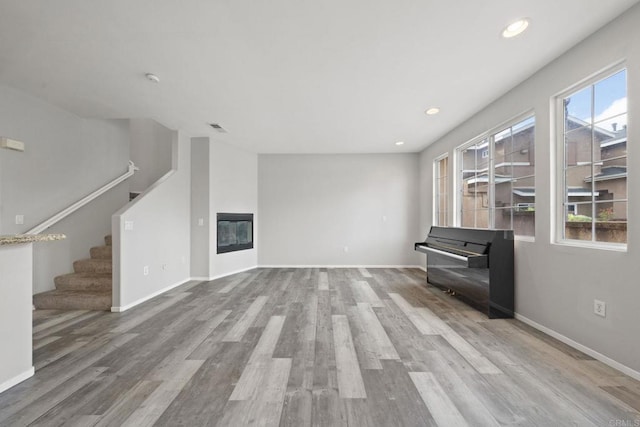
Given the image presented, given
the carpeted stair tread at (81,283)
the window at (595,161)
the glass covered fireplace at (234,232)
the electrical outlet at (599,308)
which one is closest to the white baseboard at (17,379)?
the carpeted stair tread at (81,283)

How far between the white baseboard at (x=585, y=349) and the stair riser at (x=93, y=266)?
5182 mm

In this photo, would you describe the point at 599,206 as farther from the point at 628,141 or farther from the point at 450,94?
the point at 450,94

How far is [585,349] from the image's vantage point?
7.22 feet

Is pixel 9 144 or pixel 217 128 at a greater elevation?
pixel 217 128

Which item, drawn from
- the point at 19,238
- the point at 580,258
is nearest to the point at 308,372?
the point at 19,238

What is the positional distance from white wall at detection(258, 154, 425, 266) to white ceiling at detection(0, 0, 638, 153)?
231 cm

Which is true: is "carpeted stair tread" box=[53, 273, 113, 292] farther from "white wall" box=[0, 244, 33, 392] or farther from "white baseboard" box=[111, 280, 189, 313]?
"white wall" box=[0, 244, 33, 392]

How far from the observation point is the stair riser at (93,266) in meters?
3.90

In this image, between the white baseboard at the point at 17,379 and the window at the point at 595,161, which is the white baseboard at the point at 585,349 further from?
the white baseboard at the point at 17,379

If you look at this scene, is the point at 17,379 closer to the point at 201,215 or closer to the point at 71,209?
the point at 71,209

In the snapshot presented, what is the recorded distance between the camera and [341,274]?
536cm

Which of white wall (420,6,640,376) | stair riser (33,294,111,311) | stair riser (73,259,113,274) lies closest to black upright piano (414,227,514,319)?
white wall (420,6,640,376)

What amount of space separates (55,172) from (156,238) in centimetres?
150

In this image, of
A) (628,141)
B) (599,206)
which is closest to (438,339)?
(599,206)
